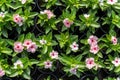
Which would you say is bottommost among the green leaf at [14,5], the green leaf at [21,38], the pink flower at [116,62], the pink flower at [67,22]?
the pink flower at [116,62]

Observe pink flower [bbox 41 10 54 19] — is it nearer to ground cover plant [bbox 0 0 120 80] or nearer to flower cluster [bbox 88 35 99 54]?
ground cover plant [bbox 0 0 120 80]

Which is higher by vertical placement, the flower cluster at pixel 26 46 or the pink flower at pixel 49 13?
the pink flower at pixel 49 13

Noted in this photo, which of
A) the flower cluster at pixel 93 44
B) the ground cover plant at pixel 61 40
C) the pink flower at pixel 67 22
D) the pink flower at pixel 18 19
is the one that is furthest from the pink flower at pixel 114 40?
the pink flower at pixel 18 19

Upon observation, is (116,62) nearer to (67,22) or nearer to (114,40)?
(114,40)

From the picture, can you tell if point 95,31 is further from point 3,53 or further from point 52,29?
point 3,53

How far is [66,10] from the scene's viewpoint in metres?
3.12

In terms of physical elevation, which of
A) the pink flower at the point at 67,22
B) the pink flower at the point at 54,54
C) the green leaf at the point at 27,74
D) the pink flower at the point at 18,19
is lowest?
the green leaf at the point at 27,74

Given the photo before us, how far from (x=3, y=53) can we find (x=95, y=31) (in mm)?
727

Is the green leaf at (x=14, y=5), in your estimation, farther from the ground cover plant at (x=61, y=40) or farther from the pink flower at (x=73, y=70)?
the pink flower at (x=73, y=70)

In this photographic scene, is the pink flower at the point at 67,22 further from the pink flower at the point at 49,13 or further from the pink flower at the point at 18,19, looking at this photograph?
the pink flower at the point at 18,19

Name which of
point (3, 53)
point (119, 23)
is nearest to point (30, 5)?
point (3, 53)

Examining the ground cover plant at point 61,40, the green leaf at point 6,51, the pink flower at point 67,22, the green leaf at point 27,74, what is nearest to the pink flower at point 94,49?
the ground cover plant at point 61,40

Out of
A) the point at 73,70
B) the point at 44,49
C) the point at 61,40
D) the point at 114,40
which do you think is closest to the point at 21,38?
the point at 44,49

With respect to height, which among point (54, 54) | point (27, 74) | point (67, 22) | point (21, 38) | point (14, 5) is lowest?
point (27, 74)
